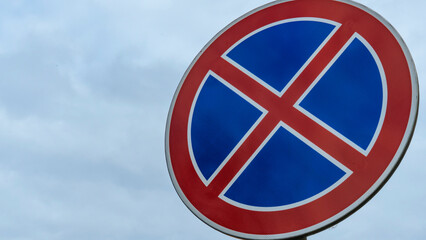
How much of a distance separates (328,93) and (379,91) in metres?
0.14

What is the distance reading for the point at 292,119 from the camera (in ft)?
4.82

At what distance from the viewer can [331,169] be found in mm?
1354

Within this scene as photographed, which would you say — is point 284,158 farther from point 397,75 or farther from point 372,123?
point 397,75

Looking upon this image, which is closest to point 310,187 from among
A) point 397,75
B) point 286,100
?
point 286,100

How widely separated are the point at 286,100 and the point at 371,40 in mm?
297

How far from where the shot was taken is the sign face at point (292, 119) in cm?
133

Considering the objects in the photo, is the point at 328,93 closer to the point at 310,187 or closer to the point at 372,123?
the point at 372,123

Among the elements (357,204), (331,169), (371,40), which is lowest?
(357,204)

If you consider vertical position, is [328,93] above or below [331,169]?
above

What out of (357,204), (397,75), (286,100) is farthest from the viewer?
(286,100)

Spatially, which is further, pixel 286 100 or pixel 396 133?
pixel 286 100

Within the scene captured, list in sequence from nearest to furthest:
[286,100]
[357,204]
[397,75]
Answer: [357,204], [397,75], [286,100]

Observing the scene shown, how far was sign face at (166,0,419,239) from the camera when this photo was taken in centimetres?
133

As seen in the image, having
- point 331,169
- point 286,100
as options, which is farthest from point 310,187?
point 286,100
